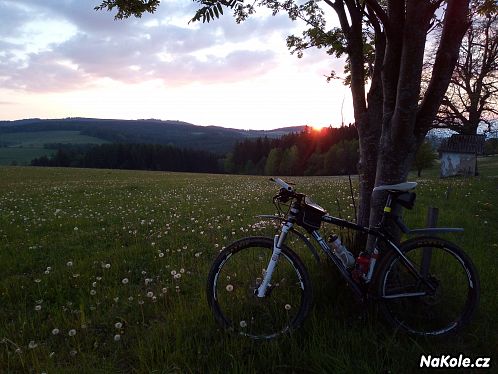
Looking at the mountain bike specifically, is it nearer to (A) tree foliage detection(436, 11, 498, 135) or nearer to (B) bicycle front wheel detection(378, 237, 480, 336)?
(B) bicycle front wheel detection(378, 237, 480, 336)

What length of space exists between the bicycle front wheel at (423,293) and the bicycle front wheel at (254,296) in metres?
1.08

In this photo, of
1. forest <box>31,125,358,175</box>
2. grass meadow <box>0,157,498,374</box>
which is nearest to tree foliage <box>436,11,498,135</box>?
grass meadow <box>0,157,498,374</box>

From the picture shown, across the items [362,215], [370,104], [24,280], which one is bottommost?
[24,280]

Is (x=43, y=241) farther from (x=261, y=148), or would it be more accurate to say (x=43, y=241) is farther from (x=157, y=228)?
(x=261, y=148)

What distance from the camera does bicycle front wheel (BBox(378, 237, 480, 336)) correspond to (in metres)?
4.34

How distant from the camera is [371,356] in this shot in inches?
149

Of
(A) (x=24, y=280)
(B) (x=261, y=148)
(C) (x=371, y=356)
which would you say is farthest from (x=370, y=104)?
(B) (x=261, y=148)

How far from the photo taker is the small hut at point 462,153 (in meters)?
43.8

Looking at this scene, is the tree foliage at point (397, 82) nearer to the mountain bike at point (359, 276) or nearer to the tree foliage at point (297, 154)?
the mountain bike at point (359, 276)

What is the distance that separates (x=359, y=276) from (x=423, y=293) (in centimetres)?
83

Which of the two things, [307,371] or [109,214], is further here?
[109,214]

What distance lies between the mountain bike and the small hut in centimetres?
4590

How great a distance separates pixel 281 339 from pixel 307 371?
51cm

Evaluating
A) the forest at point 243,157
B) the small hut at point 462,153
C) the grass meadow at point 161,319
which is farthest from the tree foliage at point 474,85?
the forest at point 243,157
